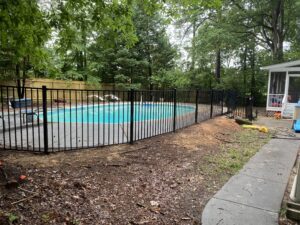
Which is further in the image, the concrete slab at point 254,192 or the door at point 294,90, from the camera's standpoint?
the door at point 294,90

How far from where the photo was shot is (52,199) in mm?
2783

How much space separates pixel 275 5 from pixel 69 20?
17.2m

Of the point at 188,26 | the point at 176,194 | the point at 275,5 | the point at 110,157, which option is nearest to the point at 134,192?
the point at 176,194

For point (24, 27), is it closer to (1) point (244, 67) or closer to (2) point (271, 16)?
(2) point (271, 16)

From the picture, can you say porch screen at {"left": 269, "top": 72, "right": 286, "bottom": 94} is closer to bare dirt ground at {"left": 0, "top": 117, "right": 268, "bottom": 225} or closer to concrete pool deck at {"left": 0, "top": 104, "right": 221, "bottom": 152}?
concrete pool deck at {"left": 0, "top": 104, "right": 221, "bottom": 152}

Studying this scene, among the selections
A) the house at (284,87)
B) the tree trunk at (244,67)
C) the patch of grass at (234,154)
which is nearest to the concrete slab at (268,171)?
the patch of grass at (234,154)

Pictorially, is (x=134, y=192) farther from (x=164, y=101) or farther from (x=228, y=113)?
(x=228, y=113)

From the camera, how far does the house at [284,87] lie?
43.4ft

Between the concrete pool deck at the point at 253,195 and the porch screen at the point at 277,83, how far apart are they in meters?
10.6

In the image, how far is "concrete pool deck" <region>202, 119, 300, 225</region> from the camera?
267cm

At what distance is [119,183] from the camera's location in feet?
11.2

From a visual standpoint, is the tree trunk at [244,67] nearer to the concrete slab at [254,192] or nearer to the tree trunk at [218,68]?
the tree trunk at [218,68]

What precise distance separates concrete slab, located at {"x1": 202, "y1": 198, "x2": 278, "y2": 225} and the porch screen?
13.4 m

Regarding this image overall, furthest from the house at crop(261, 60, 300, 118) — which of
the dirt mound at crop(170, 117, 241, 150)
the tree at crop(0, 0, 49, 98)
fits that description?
the tree at crop(0, 0, 49, 98)
